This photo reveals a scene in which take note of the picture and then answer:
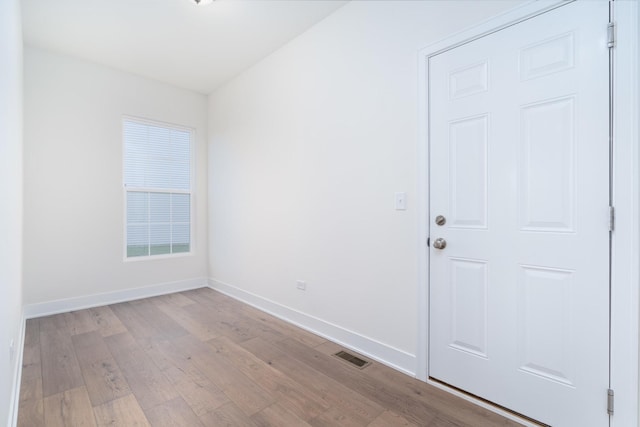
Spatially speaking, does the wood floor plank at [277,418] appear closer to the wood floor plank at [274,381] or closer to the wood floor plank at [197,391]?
the wood floor plank at [274,381]

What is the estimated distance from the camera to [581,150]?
1.45m

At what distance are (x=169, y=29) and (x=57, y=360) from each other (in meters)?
3.03

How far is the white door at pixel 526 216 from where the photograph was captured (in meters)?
1.43

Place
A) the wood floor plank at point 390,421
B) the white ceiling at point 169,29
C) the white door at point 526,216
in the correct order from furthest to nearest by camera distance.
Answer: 1. the white ceiling at point 169,29
2. the wood floor plank at point 390,421
3. the white door at point 526,216

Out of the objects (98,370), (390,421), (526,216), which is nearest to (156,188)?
(98,370)

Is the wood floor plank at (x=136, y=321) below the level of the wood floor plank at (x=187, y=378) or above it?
above

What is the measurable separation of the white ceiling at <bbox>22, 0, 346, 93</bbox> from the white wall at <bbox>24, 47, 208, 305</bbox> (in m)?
0.26

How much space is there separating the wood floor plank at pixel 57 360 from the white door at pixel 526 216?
245cm

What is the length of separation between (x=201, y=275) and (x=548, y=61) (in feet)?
14.8

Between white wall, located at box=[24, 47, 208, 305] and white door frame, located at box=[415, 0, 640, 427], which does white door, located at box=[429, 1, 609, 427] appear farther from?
white wall, located at box=[24, 47, 208, 305]

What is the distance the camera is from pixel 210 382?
2.02 metres

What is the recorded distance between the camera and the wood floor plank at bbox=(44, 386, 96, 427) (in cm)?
163

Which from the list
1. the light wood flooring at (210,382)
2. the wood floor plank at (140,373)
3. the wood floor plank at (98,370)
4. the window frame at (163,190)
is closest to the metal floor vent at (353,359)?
the light wood flooring at (210,382)

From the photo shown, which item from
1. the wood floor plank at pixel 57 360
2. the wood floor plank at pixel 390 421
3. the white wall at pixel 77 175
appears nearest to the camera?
the wood floor plank at pixel 390 421
